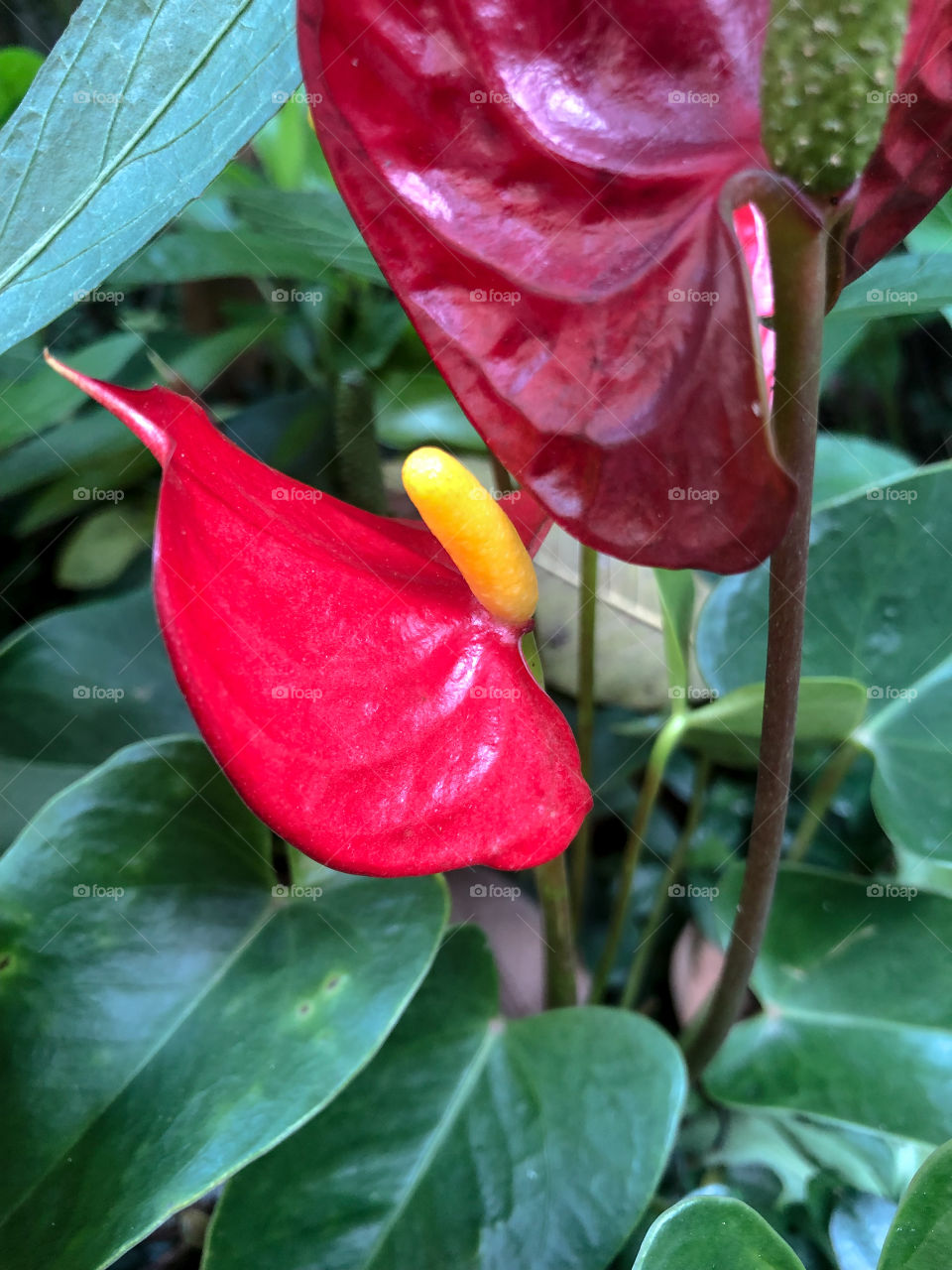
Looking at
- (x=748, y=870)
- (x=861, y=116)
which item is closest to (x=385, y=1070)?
(x=748, y=870)

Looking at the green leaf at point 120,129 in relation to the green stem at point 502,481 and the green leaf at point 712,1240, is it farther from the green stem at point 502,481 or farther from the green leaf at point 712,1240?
the green leaf at point 712,1240

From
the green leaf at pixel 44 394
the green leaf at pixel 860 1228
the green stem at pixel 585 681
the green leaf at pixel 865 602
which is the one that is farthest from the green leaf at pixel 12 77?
the green leaf at pixel 860 1228

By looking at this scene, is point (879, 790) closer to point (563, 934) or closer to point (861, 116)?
point (563, 934)

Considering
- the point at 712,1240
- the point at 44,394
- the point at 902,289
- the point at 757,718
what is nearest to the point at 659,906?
the point at 757,718

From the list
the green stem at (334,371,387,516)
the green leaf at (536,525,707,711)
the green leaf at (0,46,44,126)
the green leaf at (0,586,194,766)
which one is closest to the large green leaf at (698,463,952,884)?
the green leaf at (536,525,707,711)

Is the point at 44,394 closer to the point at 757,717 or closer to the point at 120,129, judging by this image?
the point at 120,129

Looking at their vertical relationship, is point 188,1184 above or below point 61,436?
below
